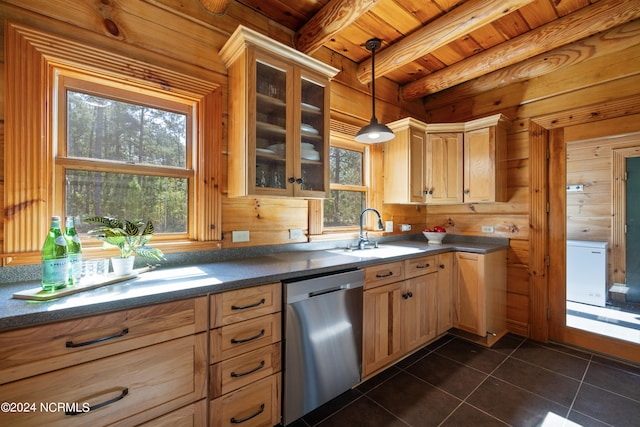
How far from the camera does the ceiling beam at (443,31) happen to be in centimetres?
188

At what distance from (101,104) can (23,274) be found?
3.26 feet

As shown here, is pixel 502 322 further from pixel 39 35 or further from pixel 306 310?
pixel 39 35

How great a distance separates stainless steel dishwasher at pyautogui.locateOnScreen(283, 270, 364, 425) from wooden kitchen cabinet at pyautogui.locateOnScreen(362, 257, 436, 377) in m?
0.13

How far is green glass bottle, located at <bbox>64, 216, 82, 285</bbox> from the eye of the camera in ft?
3.97

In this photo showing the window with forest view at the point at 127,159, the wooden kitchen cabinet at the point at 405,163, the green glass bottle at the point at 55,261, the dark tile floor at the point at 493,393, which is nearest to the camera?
the green glass bottle at the point at 55,261

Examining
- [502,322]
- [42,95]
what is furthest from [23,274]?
[502,322]

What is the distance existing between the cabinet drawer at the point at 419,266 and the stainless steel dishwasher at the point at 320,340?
1.91 feet

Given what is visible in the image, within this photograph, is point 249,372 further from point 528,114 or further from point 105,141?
point 528,114

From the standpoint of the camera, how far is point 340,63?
8.95 ft

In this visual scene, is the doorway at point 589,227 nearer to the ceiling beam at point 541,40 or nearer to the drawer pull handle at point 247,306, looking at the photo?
the ceiling beam at point 541,40

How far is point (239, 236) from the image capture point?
6.66 ft

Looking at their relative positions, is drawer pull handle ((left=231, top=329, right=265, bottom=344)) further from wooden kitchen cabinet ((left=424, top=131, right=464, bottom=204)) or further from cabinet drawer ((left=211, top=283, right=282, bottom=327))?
wooden kitchen cabinet ((left=424, top=131, right=464, bottom=204))

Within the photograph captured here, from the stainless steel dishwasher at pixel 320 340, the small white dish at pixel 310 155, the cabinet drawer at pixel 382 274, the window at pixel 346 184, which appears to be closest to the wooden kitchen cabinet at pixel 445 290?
the cabinet drawer at pixel 382 274

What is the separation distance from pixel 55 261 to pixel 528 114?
152 inches
